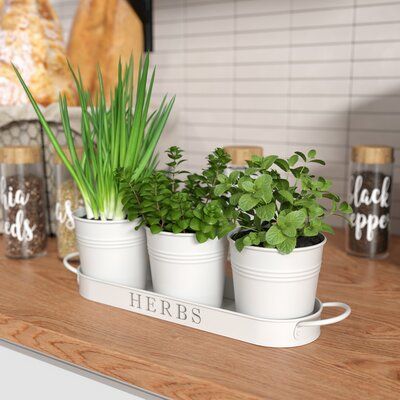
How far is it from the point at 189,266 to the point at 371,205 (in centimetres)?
47

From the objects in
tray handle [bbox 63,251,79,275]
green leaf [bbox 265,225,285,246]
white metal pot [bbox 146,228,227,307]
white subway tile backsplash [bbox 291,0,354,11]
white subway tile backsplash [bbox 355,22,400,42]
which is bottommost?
tray handle [bbox 63,251,79,275]

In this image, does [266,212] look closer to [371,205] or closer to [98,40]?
[371,205]

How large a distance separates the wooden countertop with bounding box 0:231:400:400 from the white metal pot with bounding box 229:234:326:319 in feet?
0.17

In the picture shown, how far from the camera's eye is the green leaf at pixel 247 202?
2.10 ft

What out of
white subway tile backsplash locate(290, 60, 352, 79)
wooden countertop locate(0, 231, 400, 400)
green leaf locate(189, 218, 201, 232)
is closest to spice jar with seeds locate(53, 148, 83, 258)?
wooden countertop locate(0, 231, 400, 400)

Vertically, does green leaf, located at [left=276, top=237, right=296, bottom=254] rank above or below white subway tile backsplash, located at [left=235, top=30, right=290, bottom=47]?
below

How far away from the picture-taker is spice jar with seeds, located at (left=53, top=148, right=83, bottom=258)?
3.34ft

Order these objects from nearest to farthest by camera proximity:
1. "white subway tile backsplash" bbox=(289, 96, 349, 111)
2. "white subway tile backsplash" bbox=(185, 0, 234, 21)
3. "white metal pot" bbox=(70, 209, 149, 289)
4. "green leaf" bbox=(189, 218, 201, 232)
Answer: "green leaf" bbox=(189, 218, 201, 232) → "white metal pot" bbox=(70, 209, 149, 289) → "white subway tile backsplash" bbox=(289, 96, 349, 111) → "white subway tile backsplash" bbox=(185, 0, 234, 21)

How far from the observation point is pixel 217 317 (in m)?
0.69

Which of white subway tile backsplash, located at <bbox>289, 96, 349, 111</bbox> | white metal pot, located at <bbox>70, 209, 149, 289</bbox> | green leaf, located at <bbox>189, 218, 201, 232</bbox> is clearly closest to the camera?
green leaf, located at <bbox>189, 218, 201, 232</bbox>

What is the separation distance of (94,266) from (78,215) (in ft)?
0.33

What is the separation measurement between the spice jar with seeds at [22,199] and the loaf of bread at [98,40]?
15.0 inches

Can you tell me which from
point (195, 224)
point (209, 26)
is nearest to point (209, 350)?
point (195, 224)

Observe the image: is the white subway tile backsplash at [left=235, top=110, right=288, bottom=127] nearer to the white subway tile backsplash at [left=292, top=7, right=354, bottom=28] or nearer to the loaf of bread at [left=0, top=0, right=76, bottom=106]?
the white subway tile backsplash at [left=292, top=7, right=354, bottom=28]
